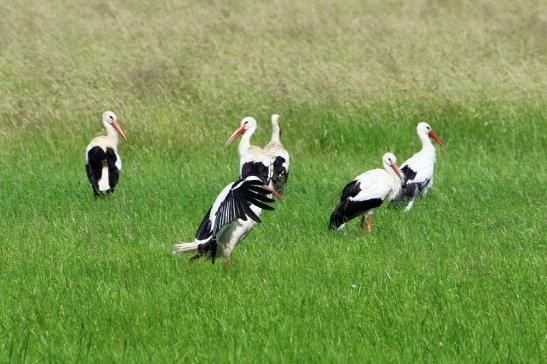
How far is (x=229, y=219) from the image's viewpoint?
6855 mm

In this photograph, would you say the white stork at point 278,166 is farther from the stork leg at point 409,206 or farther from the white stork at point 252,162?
the stork leg at point 409,206

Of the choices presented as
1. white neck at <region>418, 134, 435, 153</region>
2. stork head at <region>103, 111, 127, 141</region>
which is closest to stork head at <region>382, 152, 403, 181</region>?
white neck at <region>418, 134, 435, 153</region>

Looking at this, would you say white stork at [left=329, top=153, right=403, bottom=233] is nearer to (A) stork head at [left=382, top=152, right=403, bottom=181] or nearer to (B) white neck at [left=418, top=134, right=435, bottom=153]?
(A) stork head at [left=382, top=152, right=403, bottom=181]

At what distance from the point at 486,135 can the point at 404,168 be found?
2.76m

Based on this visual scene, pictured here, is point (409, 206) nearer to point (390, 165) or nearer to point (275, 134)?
point (390, 165)

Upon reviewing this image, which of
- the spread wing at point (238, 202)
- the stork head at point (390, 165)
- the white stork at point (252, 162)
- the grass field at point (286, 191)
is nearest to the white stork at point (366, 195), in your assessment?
the stork head at point (390, 165)

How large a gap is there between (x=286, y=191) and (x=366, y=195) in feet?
5.30

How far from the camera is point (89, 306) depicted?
6090 mm

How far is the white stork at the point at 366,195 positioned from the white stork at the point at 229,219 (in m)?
1.38

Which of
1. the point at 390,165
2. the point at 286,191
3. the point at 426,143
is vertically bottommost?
the point at 390,165

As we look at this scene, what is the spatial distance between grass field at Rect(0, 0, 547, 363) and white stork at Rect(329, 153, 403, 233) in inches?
8.0

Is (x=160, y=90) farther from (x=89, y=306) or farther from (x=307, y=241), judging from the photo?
(x=89, y=306)

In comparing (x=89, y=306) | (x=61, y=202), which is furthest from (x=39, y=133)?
(x=89, y=306)

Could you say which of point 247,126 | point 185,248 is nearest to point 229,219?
point 185,248
